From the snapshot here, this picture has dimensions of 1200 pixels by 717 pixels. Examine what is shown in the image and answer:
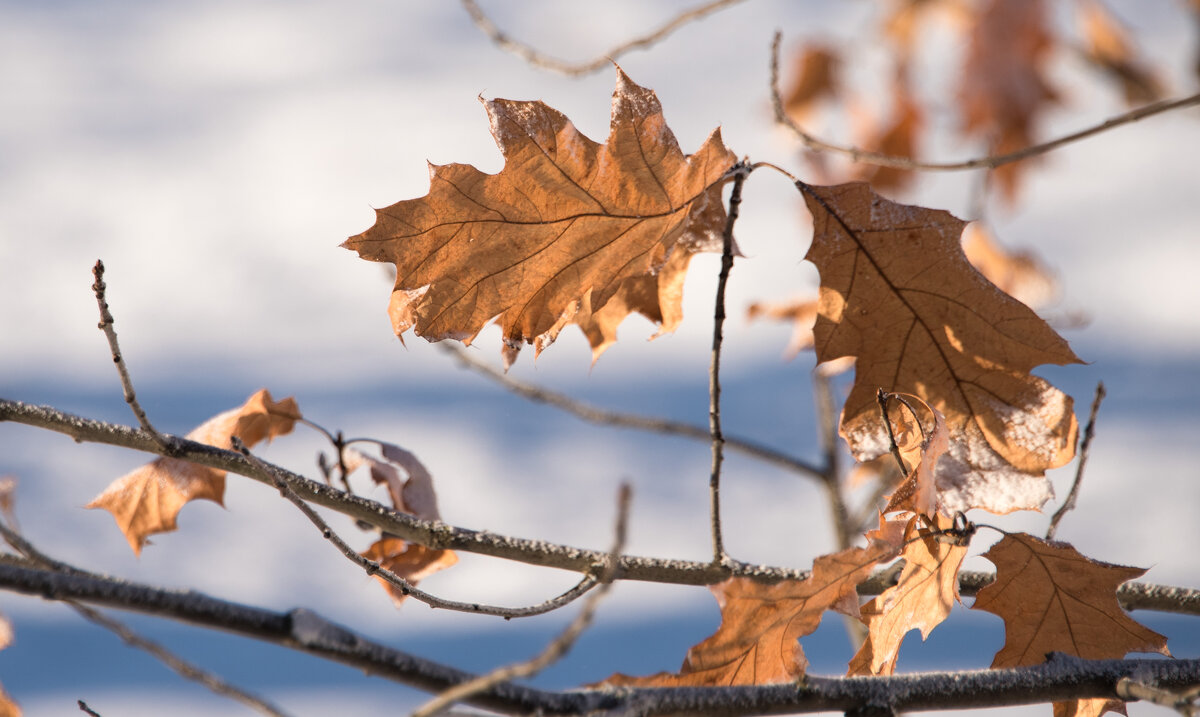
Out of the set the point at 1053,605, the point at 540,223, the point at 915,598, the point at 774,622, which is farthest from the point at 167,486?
the point at 1053,605

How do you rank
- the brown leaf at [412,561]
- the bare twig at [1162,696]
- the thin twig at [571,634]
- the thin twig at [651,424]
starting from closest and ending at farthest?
the thin twig at [571,634] → the bare twig at [1162,696] → the brown leaf at [412,561] → the thin twig at [651,424]

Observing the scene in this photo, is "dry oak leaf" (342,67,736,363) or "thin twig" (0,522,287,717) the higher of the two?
"dry oak leaf" (342,67,736,363)

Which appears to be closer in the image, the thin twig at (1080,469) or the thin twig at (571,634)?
the thin twig at (571,634)

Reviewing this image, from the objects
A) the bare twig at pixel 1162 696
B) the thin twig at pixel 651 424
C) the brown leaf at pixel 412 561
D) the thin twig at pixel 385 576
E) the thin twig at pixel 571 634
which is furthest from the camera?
the thin twig at pixel 651 424

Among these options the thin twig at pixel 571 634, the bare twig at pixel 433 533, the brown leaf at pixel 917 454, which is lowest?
the thin twig at pixel 571 634

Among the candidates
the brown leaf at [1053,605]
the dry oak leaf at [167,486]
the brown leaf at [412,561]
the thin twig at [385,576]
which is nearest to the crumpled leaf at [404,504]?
the brown leaf at [412,561]

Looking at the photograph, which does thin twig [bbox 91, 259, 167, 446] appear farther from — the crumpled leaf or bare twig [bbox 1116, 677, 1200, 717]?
bare twig [bbox 1116, 677, 1200, 717]

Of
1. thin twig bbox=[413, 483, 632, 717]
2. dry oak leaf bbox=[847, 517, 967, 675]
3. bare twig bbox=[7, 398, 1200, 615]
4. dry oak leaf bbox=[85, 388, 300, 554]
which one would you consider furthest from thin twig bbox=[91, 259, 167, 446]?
dry oak leaf bbox=[847, 517, 967, 675]

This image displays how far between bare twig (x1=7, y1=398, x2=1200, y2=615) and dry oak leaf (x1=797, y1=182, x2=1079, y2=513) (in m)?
0.13

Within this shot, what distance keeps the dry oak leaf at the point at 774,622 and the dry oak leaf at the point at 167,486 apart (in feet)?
1.76

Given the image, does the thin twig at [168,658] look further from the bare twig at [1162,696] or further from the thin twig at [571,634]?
the bare twig at [1162,696]

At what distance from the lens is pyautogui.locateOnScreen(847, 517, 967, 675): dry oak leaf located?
2.65 feet

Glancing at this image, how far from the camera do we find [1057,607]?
0.85 meters

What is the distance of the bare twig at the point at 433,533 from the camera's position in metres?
0.81
